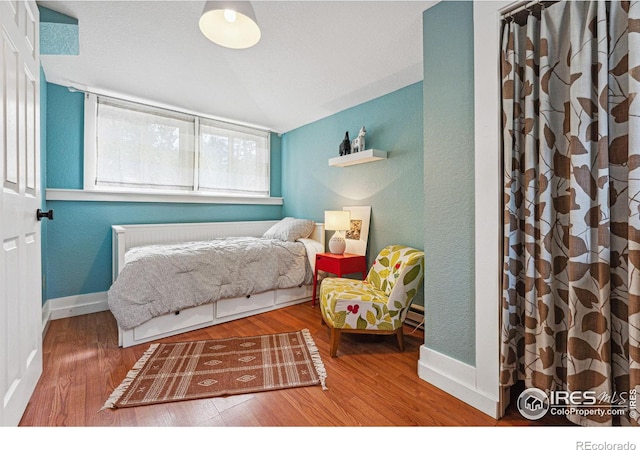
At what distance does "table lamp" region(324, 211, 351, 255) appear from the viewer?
3.11 m

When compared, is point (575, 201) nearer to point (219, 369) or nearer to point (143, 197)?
point (219, 369)

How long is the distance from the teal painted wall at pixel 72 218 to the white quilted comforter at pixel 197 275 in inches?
30.0

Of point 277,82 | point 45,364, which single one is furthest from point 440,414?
point 277,82

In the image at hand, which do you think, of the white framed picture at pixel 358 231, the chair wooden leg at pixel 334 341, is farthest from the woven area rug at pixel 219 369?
the white framed picture at pixel 358 231

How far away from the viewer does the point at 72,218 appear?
2.97 meters

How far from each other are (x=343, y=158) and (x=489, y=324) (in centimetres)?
224

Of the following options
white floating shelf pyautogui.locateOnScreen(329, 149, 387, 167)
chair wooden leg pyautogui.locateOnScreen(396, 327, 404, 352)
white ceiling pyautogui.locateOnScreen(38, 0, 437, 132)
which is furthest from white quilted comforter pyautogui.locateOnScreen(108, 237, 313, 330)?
white ceiling pyautogui.locateOnScreen(38, 0, 437, 132)

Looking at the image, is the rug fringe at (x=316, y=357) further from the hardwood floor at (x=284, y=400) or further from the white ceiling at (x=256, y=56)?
the white ceiling at (x=256, y=56)

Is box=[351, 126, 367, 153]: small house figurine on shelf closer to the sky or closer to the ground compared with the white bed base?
closer to the sky

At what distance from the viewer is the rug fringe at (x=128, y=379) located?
5.08ft

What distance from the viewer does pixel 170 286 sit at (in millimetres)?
2387

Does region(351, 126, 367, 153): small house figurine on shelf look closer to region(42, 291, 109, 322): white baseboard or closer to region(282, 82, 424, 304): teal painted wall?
region(282, 82, 424, 304): teal painted wall

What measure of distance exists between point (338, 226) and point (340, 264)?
47cm

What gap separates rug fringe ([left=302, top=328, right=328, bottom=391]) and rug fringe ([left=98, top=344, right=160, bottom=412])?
1133mm
